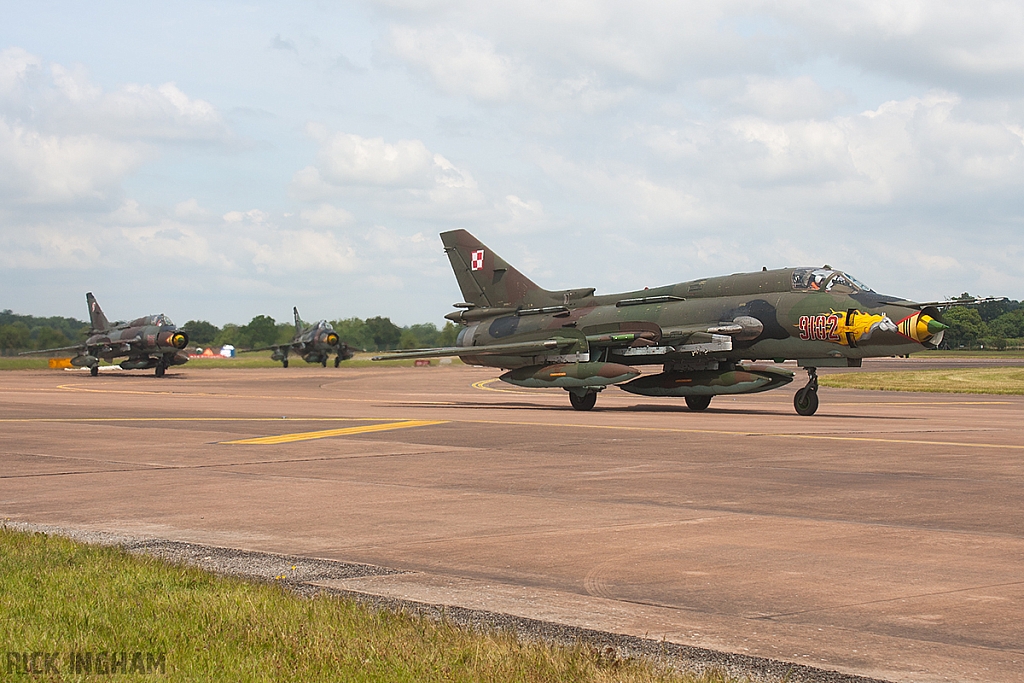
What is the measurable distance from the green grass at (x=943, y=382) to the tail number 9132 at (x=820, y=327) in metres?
16.6

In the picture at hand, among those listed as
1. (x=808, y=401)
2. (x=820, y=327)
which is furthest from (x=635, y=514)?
(x=808, y=401)

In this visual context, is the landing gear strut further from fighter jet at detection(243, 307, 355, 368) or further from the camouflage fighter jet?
fighter jet at detection(243, 307, 355, 368)

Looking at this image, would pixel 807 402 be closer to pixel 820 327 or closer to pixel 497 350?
pixel 820 327

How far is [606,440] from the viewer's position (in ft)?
58.0

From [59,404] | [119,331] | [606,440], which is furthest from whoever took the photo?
[119,331]

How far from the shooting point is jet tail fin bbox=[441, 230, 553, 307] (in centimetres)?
3216

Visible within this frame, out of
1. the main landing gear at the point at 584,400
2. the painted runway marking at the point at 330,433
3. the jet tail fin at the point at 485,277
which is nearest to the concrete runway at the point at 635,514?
the painted runway marking at the point at 330,433

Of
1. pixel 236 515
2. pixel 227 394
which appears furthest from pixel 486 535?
pixel 227 394

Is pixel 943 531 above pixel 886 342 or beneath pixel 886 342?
beneath

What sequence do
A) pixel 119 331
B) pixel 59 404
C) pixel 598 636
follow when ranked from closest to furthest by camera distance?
pixel 598 636, pixel 59 404, pixel 119 331

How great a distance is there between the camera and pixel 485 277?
32.8 m

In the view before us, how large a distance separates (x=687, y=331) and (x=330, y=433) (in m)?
11.0

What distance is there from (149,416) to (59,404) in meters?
7.39

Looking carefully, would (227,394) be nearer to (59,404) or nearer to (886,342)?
(59,404)
